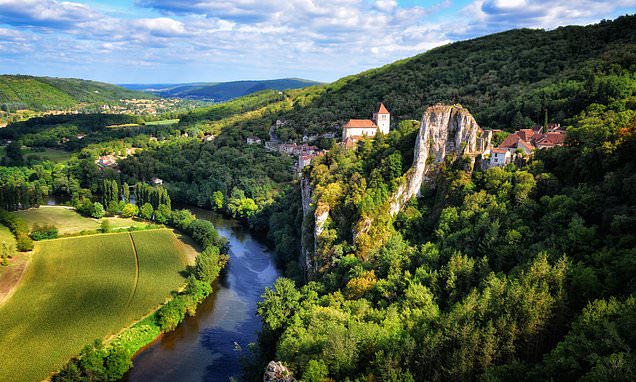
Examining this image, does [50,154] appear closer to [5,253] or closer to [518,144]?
[5,253]

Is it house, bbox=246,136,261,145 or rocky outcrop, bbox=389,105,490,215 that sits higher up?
rocky outcrop, bbox=389,105,490,215

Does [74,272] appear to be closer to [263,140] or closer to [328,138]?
[328,138]

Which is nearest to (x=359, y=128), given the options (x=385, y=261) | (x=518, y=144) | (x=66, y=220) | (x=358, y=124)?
(x=358, y=124)

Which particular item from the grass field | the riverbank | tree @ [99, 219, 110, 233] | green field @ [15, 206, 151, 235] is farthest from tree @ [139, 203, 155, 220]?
the grass field

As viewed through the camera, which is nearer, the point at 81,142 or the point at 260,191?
the point at 260,191

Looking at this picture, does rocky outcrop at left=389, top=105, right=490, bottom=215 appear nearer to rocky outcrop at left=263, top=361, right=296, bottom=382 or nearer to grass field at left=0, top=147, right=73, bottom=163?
rocky outcrop at left=263, top=361, right=296, bottom=382

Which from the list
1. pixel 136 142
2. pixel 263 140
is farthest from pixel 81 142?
pixel 263 140
